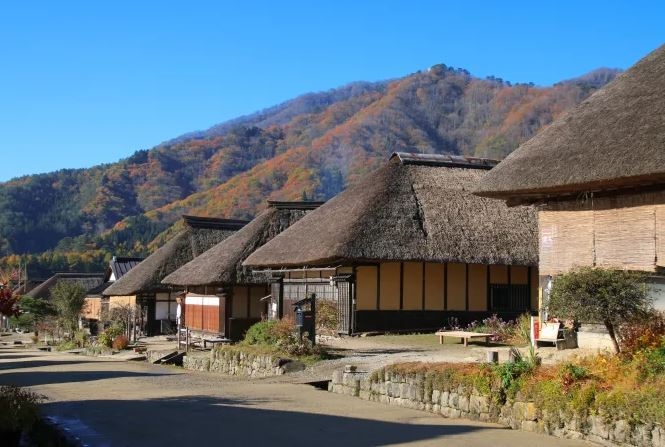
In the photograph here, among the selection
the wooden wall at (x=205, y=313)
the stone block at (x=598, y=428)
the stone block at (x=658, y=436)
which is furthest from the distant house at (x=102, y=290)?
the stone block at (x=658, y=436)

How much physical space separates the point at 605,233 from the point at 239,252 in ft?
64.1

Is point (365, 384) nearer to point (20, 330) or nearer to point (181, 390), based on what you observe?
point (181, 390)

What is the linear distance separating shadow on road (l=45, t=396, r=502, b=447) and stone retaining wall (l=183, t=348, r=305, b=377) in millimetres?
5541

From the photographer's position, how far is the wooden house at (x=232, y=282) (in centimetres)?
3256

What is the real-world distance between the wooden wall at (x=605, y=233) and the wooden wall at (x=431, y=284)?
30.0 ft

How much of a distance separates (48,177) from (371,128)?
2360 inches

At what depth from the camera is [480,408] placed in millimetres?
12359

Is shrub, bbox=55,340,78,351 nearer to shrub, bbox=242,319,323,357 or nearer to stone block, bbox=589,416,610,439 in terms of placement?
shrub, bbox=242,319,323,357

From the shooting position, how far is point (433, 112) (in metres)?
138

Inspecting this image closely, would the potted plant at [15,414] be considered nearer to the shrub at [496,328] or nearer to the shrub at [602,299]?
the shrub at [602,299]

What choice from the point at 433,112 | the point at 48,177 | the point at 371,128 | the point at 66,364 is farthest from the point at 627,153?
the point at 48,177

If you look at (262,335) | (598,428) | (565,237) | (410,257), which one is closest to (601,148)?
(565,237)

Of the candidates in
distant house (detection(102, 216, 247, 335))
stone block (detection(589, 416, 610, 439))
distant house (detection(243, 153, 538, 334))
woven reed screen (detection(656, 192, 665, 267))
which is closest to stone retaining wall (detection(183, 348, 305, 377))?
distant house (detection(243, 153, 538, 334))

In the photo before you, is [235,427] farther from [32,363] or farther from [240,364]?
[32,363]
